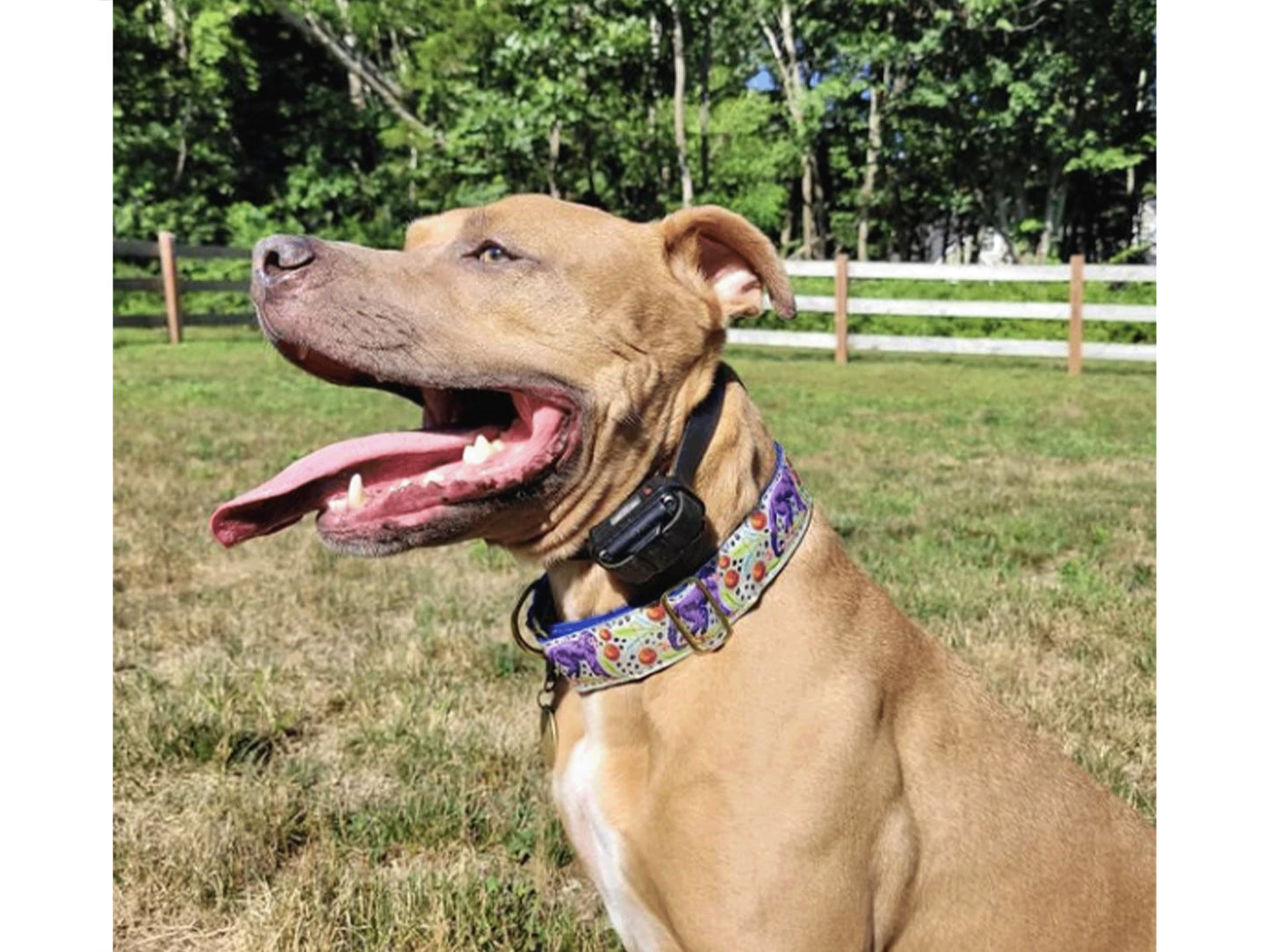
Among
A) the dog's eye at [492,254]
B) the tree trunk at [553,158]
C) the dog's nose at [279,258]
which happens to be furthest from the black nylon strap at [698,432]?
the tree trunk at [553,158]

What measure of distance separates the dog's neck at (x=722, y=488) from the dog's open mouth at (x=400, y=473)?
0.88ft

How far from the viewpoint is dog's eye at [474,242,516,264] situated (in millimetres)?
2275

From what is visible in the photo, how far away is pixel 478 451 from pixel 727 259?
27.6 inches

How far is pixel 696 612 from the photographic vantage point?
6.72 ft

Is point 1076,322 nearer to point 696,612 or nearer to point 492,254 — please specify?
point 492,254

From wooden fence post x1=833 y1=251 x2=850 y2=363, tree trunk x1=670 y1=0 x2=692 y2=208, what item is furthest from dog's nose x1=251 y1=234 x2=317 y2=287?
tree trunk x1=670 y1=0 x2=692 y2=208

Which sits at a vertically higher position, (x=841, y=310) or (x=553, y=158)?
(x=553, y=158)

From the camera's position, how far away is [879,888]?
6.59ft

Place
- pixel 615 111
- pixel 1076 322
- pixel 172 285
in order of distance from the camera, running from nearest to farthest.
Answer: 1. pixel 1076 322
2. pixel 172 285
3. pixel 615 111

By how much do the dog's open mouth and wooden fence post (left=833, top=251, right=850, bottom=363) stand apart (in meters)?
A: 16.5

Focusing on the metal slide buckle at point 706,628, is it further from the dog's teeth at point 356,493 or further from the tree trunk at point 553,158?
the tree trunk at point 553,158

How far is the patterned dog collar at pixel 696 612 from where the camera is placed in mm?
2049

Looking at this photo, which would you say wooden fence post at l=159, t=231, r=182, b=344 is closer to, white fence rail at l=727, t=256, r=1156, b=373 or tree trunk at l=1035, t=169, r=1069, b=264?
white fence rail at l=727, t=256, r=1156, b=373

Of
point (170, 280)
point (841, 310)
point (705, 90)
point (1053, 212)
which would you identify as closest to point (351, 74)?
point (705, 90)
